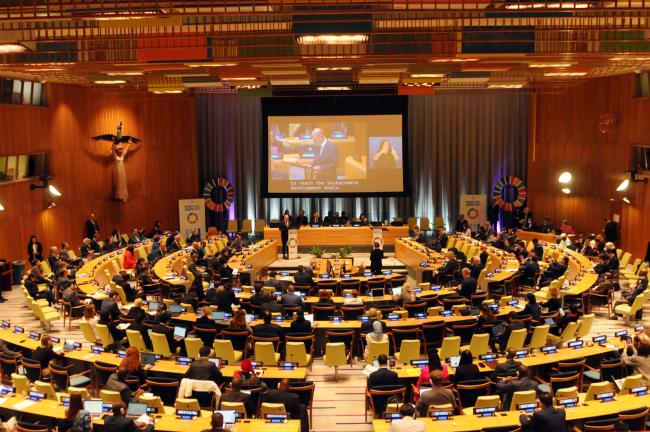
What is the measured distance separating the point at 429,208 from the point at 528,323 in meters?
18.6

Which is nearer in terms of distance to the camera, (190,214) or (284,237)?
(284,237)

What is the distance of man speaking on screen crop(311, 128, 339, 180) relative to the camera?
102 feet

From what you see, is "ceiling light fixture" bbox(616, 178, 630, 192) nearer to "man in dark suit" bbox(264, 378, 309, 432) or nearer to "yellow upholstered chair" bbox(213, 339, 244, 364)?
"yellow upholstered chair" bbox(213, 339, 244, 364)

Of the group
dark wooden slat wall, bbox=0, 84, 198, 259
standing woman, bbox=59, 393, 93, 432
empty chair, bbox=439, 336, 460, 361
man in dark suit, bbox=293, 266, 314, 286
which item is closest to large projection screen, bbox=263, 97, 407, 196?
dark wooden slat wall, bbox=0, 84, 198, 259

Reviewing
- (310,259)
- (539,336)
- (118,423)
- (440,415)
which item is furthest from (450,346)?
(310,259)

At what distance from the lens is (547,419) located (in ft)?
29.4

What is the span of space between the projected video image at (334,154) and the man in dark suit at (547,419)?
22.3m

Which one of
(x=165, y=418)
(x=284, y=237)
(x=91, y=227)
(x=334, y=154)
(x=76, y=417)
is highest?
(x=334, y=154)

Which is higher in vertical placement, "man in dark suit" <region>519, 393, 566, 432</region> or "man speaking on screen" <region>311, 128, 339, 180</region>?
"man speaking on screen" <region>311, 128, 339, 180</region>

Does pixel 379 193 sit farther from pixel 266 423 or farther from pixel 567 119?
pixel 266 423

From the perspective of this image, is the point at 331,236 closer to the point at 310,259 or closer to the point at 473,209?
the point at 310,259

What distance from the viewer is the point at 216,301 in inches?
663

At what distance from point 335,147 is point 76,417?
74.2 ft

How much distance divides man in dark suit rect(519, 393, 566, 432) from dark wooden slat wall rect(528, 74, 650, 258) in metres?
17.1
